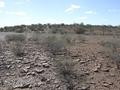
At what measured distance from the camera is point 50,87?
12.0m

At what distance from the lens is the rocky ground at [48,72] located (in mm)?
12227

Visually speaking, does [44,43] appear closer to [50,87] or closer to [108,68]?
[108,68]

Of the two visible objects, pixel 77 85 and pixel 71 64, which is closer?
pixel 77 85

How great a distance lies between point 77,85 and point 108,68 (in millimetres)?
3168

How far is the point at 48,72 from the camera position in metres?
13.7

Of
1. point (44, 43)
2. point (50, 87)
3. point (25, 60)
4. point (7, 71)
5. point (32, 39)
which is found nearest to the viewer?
point (50, 87)

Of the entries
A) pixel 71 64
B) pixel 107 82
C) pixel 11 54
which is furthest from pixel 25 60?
pixel 107 82

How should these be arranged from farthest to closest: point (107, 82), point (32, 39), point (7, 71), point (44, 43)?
point (32, 39)
point (44, 43)
point (7, 71)
point (107, 82)

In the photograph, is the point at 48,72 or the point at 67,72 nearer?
the point at 67,72

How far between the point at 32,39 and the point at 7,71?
499 inches

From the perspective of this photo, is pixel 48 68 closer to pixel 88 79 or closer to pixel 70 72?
pixel 70 72

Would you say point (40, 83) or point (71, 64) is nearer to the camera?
point (40, 83)

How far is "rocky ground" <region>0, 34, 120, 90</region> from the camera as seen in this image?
12227mm

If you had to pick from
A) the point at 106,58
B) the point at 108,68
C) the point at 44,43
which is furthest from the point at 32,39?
the point at 108,68
